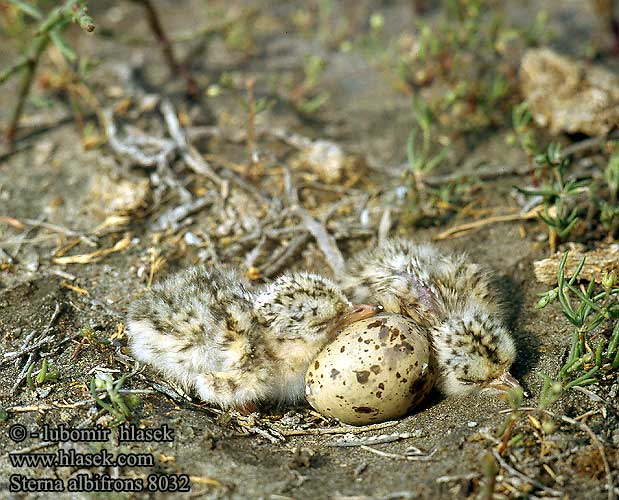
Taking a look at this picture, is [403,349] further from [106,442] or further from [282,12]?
[282,12]

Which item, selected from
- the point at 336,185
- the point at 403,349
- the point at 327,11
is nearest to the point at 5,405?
the point at 403,349

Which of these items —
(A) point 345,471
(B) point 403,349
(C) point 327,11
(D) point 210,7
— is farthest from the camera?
(D) point 210,7

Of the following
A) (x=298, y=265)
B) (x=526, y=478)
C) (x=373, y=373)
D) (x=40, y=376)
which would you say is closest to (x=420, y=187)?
(x=298, y=265)

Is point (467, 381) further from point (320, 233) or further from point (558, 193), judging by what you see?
point (320, 233)

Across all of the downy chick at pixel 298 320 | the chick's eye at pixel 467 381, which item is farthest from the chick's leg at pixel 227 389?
the chick's eye at pixel 467 381

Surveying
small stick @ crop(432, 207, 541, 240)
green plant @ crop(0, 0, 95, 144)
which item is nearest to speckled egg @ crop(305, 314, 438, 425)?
small stick @ crop(432, 207, 541, 240)

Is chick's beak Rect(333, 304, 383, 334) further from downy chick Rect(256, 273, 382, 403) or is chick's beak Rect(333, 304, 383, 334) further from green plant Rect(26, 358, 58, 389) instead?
green plant Rect(26, 358, 58, 389)
